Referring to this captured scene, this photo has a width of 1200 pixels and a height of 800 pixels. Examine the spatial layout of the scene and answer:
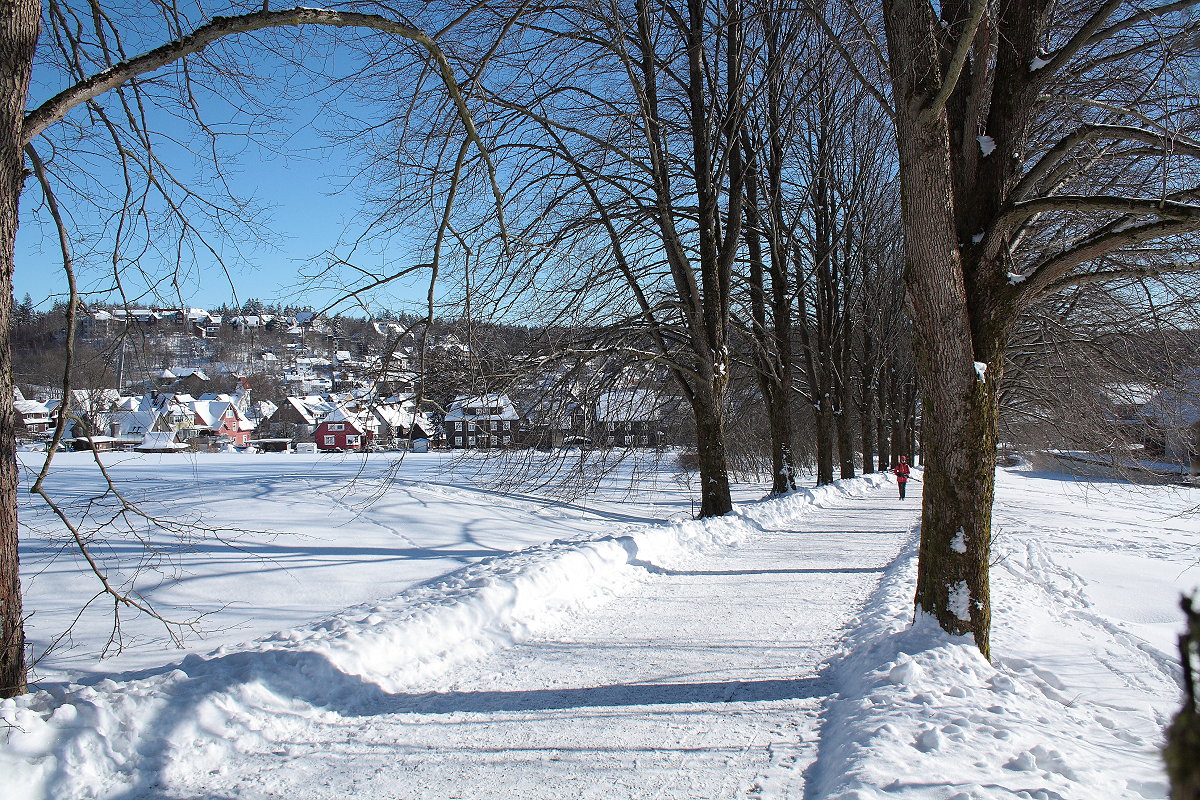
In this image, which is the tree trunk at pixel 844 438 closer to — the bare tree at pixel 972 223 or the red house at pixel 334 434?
the bare tree at pixel 972 223

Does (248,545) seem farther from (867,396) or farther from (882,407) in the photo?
(882,407)

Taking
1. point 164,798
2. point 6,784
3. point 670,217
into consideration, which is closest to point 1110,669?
point 164,798

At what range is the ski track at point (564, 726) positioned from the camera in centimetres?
359

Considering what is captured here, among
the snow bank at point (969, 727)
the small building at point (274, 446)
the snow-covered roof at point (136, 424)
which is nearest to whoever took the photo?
the snow bank at point (969, 727)

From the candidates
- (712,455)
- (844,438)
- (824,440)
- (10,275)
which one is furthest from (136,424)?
(10,275)

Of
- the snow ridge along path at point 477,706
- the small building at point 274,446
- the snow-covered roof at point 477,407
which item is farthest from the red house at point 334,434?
the snow ridge along path at point 477,706

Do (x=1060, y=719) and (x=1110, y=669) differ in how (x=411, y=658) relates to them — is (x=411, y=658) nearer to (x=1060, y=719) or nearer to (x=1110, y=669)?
(x=1060, y=719)

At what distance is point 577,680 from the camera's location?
504cm

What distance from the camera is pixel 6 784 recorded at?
3266 millimetres

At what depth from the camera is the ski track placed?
141 inches

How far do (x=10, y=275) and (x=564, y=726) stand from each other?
4.28 meters

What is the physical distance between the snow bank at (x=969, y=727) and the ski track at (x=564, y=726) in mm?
289

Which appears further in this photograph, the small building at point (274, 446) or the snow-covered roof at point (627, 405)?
the small building at point (274, 446)

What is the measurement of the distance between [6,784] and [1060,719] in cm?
570
